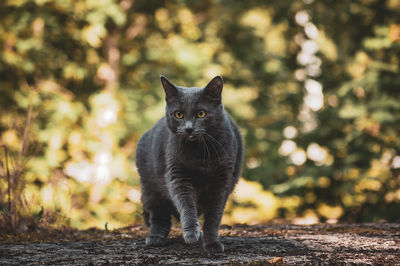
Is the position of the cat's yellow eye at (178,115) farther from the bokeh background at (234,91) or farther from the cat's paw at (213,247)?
the bokeh background at (234,91)

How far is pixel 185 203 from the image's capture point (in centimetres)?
255

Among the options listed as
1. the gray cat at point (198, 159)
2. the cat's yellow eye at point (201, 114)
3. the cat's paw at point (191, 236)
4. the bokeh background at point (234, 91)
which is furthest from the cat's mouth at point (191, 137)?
the bokeh background at point (234, 91)

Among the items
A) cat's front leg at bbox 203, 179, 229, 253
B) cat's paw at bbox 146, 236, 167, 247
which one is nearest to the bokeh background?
cat's paw at bbox 146, 236, 167, 247

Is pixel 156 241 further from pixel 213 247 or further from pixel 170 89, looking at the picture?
pixel 170 89

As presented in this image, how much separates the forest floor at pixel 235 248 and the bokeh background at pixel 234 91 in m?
1.85

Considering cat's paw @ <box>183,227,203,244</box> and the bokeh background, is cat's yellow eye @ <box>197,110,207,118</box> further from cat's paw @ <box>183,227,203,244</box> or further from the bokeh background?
the bokeh background

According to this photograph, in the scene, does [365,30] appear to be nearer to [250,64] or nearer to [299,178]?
[250,64]

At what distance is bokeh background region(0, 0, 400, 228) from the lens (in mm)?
5316

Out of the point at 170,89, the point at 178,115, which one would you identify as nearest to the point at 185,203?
the point at 178,115

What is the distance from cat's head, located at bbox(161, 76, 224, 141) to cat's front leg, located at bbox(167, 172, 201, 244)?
282 mm

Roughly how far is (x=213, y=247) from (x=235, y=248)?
0.49ft

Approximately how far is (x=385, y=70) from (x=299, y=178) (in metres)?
1.68

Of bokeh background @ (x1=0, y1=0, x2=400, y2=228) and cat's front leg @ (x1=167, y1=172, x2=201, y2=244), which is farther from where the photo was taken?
bokeh background @ (x1=0, y1=0, x2=400, y2=228)

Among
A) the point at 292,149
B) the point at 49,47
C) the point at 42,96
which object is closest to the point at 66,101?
the point at 42,96
